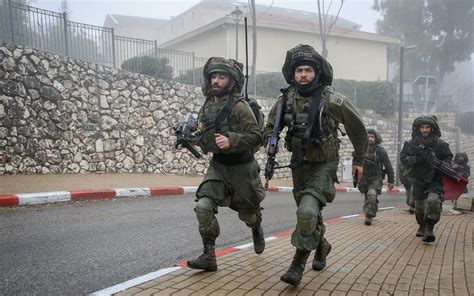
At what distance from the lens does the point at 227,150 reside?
12.5ft

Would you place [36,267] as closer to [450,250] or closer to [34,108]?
[450,250]

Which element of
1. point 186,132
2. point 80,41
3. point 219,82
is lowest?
point 186,132

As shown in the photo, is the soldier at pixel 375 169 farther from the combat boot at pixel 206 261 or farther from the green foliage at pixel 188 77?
the green foliage at pixel 188 77

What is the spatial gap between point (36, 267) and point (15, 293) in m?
0.68

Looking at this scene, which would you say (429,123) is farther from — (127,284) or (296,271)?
(127,284)

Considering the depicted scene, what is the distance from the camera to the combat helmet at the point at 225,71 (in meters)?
4.01

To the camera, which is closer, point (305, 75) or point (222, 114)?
point (305, 75)

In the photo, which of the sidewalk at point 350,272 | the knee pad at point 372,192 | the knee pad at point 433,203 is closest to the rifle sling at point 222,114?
the sidewalk at point 350,272

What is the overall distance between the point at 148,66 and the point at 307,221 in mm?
11132

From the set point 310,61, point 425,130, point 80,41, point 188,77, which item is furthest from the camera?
point 188,77

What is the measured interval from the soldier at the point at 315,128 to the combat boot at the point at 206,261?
2.46ft

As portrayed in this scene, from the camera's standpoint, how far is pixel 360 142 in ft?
12.6

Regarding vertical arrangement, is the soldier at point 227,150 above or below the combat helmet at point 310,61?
below

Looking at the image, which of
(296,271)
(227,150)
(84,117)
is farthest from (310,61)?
(84,117)
